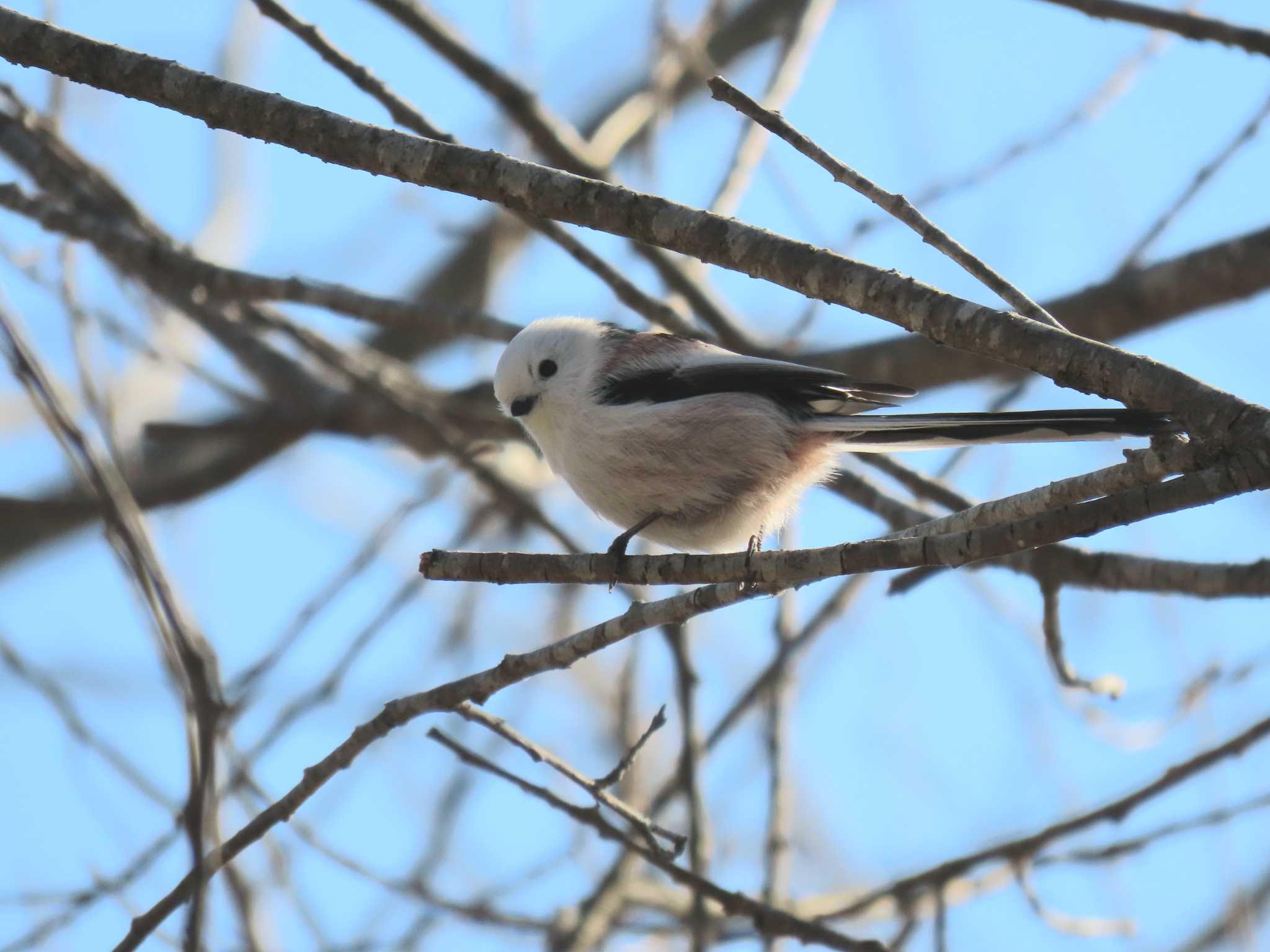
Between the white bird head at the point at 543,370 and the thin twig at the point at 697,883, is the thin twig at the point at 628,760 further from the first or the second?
the white bird head at the point at 543,370

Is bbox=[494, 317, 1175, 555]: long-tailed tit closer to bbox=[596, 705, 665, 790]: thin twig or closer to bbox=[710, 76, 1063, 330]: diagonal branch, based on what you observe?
bbox=[596, 705, 665, 790]: thin twig

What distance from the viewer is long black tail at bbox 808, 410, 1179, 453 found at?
212cm

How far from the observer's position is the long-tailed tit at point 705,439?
3.02 metres

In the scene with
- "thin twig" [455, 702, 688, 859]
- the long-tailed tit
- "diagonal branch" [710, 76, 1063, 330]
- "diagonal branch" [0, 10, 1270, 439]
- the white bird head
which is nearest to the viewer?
"diagonal branch" [0, 10, 1270, 439]

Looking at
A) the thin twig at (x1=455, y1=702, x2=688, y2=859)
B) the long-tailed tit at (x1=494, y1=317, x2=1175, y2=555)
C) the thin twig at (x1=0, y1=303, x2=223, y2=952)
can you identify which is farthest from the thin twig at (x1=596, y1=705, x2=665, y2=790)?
the thin twig at (x1=0, y1=303, x2=223, y2=952)

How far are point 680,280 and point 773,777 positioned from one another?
1.54 meters

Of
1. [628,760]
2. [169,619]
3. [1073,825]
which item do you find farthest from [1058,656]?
[169,619]

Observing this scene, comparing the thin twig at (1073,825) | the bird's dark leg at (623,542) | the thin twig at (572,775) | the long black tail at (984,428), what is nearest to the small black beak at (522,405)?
the bird's dark leg at (623,542)

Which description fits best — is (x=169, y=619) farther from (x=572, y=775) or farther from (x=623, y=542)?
(x=623, y=542)

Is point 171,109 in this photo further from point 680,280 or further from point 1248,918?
point 1248,918

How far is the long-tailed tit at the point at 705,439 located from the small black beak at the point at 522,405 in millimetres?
85

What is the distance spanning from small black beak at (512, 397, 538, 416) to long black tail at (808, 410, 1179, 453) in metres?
0.75

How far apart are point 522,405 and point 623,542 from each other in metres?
0.68

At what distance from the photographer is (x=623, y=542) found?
285 centimetres
